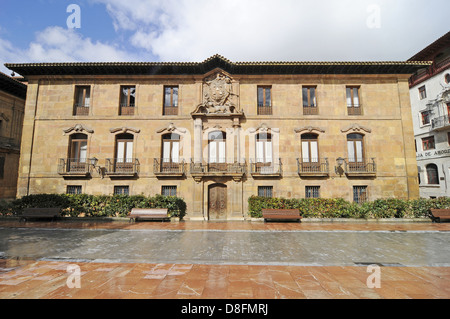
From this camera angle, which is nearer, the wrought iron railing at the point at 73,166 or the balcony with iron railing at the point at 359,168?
the balcony with iron railing at the point at 359,168

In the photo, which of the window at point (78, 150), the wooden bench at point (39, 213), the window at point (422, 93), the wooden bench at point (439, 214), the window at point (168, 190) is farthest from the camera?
the window at point (422, 93)

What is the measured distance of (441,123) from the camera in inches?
891

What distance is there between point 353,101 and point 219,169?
38.6 ft

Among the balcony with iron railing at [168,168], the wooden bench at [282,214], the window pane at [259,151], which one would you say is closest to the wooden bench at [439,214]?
the wooden bench at [282,214]

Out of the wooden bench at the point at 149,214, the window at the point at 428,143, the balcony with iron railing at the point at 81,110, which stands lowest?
the wooden bench at the point at 149,214

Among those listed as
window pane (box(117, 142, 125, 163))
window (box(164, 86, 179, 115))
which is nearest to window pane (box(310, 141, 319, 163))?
window (box(164, 86, 179, 115))

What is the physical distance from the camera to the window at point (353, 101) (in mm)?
16562

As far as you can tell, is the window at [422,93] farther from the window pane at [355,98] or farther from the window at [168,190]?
the window at [168,190]

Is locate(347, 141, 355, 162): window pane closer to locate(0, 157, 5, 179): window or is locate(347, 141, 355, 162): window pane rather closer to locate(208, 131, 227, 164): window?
locate(208, 131, 227, 164): window

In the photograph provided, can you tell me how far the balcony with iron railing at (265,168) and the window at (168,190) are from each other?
571 cm

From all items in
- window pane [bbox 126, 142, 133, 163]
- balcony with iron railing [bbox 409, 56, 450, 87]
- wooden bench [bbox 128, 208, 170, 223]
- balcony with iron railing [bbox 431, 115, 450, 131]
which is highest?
balcony with iron railing [bbox 409, 56, 450, 87]

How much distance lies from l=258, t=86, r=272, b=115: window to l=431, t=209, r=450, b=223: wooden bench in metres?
11.8

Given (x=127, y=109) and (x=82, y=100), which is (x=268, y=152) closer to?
(x=127, y=109)

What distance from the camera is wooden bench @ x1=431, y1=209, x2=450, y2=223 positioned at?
41.0ft
